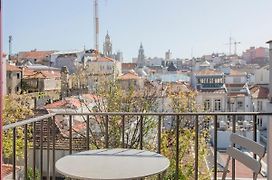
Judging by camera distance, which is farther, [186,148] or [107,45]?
[107,45]

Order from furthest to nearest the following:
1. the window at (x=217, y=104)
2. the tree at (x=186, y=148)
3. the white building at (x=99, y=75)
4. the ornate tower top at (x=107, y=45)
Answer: the ornate tower top at (x=107, y=45), the window at (x=217, y=104), the white building at (x=99, y=75), the tree at (x=186, y=148)

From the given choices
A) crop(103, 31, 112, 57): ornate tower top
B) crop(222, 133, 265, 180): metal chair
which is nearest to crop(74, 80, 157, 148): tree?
crop(222, 133, 265, 180): metal chair

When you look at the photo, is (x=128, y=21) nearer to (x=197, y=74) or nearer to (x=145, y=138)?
(x=197, y=74)

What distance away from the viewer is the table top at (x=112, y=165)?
1.96 metres

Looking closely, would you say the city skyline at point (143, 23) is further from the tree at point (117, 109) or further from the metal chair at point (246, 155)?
the metal chair at point (246, 155)

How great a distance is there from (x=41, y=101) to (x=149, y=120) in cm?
1984

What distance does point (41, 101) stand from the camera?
27.7 metres

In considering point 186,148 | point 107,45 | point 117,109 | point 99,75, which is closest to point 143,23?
point 107,45

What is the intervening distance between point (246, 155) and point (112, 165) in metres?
0.79

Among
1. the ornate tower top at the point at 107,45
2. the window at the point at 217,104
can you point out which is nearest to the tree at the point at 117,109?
the window at the point at 217,104

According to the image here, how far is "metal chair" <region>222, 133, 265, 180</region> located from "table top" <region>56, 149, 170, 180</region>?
43 cm

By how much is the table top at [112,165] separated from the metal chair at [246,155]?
0.43 metres

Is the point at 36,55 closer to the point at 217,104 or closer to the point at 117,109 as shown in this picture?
the point at 217,104

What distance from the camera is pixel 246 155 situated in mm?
2076
